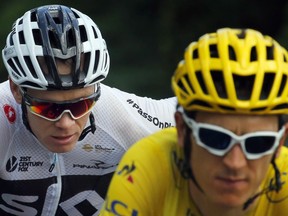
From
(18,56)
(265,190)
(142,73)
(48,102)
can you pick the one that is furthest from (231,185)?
(142,73)

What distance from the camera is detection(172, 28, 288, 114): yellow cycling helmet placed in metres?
4.26

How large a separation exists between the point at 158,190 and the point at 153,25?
739 cm

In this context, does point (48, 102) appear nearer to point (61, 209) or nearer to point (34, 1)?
point (61, 209)

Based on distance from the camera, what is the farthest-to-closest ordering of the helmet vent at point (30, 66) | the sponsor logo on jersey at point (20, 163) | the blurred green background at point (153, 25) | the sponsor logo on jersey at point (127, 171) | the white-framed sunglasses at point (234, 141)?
the blurred green background at point (153, 25) < the sponsor logo on jersey at point (20, 163) < the helmet vent at point (30, 66) < the sponsor logo on jersey at point (127, 171) < the white-framed sunglasses at point (234, 141)

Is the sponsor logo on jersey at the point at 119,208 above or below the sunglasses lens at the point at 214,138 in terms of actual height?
below

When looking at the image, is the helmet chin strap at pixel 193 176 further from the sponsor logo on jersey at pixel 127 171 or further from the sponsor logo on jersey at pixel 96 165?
the sponsor logo on jersey at pixel 96 165

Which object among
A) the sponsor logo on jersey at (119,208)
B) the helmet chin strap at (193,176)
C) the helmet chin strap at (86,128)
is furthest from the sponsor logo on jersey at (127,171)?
the helmet chin strap at (86,128)

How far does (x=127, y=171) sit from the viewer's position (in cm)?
461

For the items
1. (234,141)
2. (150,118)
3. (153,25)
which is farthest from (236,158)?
(153,25)

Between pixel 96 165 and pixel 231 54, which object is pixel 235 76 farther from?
pixel 96 165

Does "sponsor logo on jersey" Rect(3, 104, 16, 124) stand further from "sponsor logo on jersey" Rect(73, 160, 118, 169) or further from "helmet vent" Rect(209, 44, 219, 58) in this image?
"helmet vent" Rect(209, 44, 219, 58)

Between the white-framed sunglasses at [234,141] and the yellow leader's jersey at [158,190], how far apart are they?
316mm

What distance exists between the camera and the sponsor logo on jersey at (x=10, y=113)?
589 centimetres

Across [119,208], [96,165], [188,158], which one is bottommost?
[96,165]
